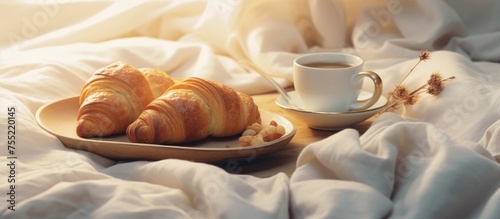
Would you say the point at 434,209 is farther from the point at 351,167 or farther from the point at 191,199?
the point at 191,199

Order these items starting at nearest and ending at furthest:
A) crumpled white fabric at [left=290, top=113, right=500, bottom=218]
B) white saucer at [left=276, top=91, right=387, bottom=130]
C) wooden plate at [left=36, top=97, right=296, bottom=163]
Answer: crumpled white fabric at [left=290, top=113, right=500, bottom=218]
wooden plate at [left=36, top=97, right=296, bottom=163]
white saucer at [left=276, top=91, right=387, bottom=130]

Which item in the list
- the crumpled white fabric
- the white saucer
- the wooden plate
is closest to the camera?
the crumpled white fabric

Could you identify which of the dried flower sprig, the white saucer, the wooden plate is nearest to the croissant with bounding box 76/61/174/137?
the wooden plate

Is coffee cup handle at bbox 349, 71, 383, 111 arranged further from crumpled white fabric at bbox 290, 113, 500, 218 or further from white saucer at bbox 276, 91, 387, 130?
crumpled white fabric at bbox 290, 113, 500, 218

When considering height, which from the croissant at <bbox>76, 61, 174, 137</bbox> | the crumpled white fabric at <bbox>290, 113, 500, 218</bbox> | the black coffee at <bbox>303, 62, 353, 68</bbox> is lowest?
the crumpled white fabric at <bbox>290, 113, 500, 218</bbox>

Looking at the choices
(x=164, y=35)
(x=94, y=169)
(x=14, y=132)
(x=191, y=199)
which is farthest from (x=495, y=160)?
(x=164, y=35)

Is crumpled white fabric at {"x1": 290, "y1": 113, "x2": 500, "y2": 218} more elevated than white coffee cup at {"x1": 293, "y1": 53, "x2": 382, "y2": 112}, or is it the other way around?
white coffee cup at {"x1": 293, "y1": 53, "x2": 382, "y2": 112}
